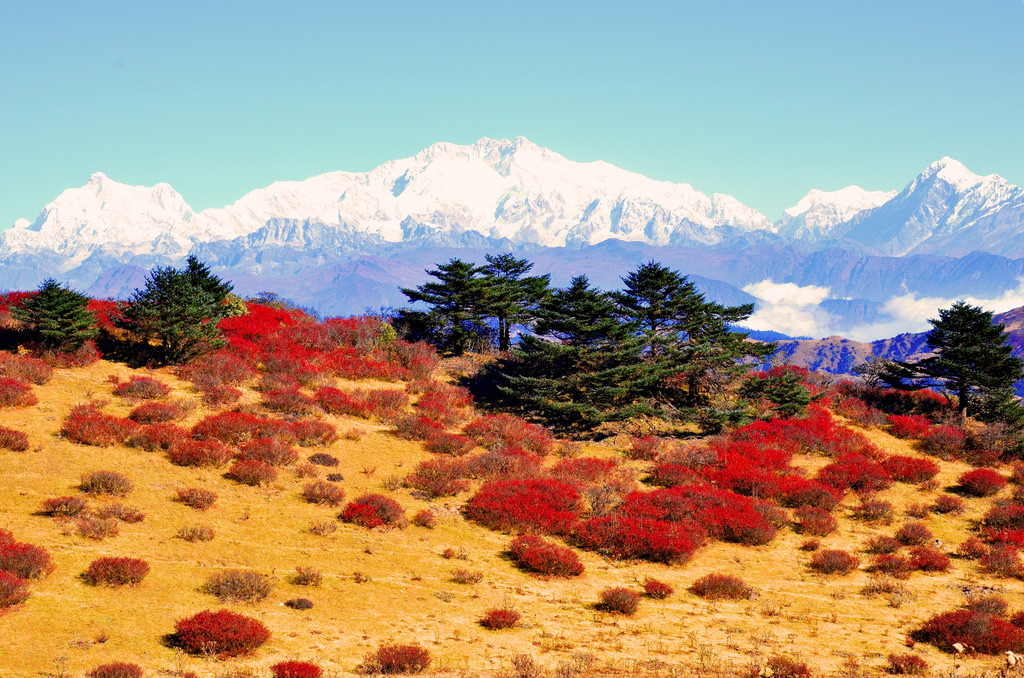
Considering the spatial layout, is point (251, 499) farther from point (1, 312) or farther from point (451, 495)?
point (1, 312)

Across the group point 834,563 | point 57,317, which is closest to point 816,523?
point 834,563

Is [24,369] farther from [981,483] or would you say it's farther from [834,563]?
[981,483]

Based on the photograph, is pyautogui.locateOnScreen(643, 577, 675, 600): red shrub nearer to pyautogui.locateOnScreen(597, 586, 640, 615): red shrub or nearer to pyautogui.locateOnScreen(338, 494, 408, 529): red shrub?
pyautogui.locateOnScreen(597, 586, 640, 615): red shrub

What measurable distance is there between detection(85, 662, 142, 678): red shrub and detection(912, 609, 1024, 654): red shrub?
15194 millimetres

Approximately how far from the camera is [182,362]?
1172 inches

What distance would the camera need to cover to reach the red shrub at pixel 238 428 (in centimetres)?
2164

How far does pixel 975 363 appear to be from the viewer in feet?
128

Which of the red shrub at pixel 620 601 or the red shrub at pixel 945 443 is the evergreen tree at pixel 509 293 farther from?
the red shrub at pixel 620 601

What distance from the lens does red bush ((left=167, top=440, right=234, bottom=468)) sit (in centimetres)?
1941

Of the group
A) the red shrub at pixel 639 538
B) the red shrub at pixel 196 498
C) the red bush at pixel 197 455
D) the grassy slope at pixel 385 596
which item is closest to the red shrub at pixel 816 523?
the grassy slope at pixel 385 596

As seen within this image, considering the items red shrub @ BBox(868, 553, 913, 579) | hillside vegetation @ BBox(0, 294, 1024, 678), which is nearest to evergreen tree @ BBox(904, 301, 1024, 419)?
hillside vegetation @ BBox(0, 294, 1024, 678)

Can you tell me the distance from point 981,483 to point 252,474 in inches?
1071

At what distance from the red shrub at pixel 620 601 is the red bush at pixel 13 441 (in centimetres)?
1764

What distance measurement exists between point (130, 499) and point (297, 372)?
14.5 metres
